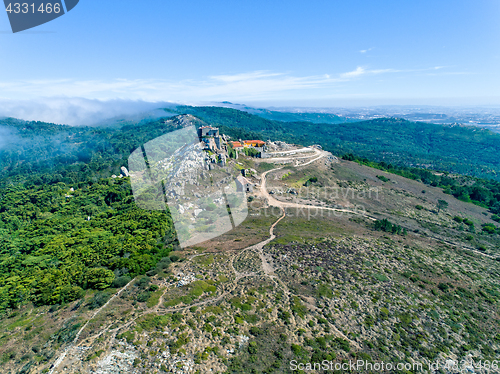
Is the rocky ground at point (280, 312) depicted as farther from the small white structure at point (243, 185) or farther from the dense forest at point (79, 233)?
the small white structure at point (243, 185)

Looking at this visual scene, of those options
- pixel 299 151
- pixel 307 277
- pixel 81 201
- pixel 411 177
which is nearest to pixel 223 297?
pixel 307 277

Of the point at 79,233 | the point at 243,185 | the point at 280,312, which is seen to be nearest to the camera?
the point at 280,312

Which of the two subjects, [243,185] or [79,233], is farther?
[243,185]

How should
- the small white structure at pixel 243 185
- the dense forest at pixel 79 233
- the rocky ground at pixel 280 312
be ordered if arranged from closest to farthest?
the rocky ground at pixel 280 312, the dense forest at pixel 79 233, the small white structure at pixel 243 185

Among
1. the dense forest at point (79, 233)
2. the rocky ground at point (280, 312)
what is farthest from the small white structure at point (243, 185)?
the dense forest at point (79, 233)

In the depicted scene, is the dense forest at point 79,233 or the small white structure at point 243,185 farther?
the small white structure at point 243,185

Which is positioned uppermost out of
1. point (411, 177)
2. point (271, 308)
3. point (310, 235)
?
point (271, 308)

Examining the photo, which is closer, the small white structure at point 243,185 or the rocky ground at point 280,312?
the rocky ground at point 280,312

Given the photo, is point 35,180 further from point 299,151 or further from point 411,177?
point 411,177

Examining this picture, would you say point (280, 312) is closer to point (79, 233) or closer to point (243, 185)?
point (79, 233)

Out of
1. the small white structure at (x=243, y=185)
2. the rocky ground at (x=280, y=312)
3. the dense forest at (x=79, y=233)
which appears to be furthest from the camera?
the small white structure at (x=243, y=185)

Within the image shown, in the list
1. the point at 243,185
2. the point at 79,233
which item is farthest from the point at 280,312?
the point at 243,185
